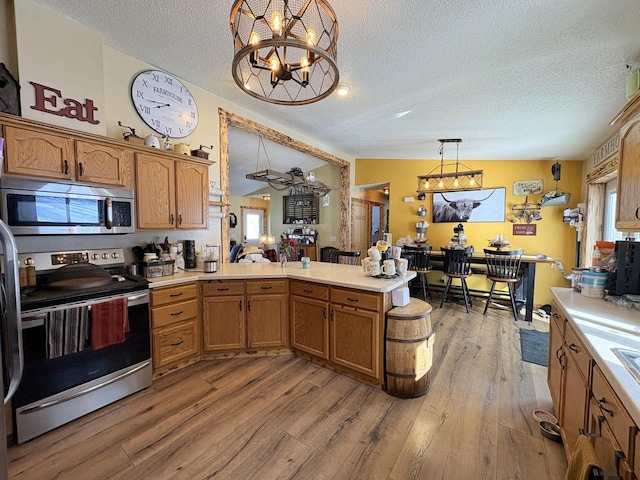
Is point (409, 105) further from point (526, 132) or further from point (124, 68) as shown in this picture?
point (124, 68)

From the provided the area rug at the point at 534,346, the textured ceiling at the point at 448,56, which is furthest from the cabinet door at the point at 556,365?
the textured ceiling at the point at 448,56

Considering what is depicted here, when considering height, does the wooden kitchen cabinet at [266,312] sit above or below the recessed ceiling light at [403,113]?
below

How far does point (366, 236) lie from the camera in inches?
265

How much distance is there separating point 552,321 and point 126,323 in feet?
10.3

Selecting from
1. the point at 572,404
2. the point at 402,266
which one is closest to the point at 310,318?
the point at 402,266

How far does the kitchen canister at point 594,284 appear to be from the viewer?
1848 mm

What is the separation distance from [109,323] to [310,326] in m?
1.57

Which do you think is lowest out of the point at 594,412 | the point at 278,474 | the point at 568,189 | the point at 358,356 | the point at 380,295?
the point at 278,474

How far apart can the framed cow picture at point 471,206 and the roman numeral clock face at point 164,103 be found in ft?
14.9

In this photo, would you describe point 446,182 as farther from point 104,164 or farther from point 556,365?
point 104,164

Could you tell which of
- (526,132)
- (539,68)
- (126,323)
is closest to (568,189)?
(526,132)

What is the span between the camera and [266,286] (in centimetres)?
268

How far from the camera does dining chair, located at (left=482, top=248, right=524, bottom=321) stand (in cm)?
404

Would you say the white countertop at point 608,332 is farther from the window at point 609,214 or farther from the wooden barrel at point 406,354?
Result: the window at point 609,214
